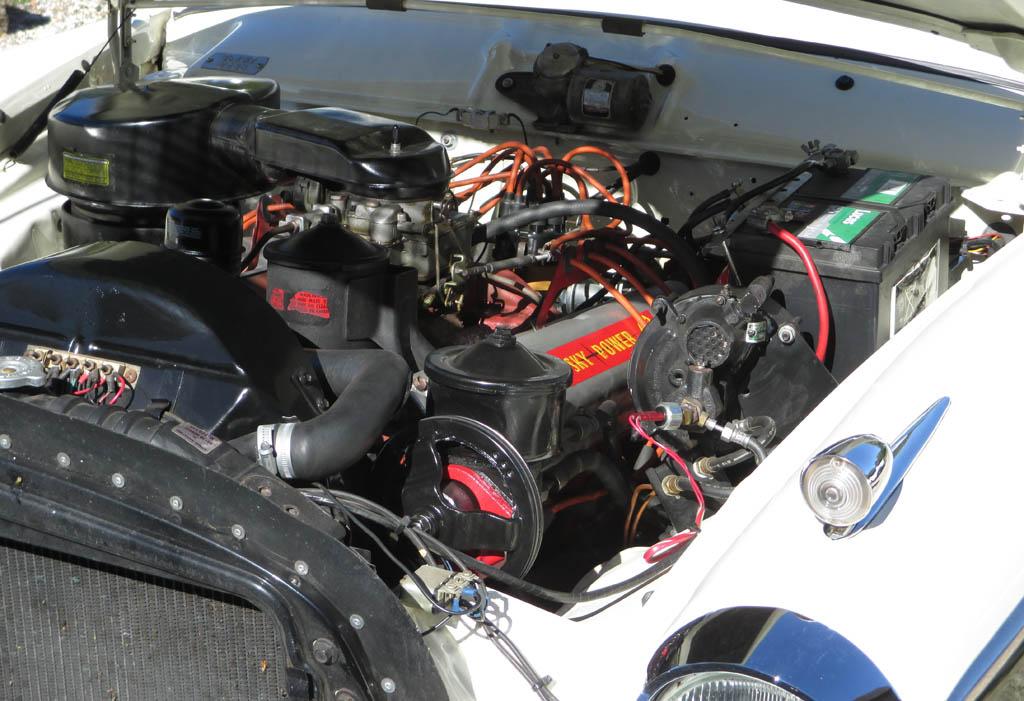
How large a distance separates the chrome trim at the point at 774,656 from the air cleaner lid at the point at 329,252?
897 millimetres

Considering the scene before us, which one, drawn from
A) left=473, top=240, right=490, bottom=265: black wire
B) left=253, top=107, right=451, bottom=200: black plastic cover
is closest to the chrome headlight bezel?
left=253, top=107, right=451, bottom=200: black plastic cover

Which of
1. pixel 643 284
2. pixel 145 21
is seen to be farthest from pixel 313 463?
pixel 145 21

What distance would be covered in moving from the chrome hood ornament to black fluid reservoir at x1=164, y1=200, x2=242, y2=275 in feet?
3.51

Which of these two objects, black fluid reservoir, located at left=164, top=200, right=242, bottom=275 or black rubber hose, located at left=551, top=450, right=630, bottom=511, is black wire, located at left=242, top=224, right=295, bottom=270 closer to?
black fluid reservoir, located at left=164, top=200, right=242, bottom=275

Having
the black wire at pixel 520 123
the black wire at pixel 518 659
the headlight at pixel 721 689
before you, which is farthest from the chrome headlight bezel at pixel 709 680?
the black wire at pixel 520 123

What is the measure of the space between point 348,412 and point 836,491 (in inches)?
24.7

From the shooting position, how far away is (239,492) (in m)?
1.25

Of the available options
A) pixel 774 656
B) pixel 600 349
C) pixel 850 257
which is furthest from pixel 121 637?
pixel 850 257

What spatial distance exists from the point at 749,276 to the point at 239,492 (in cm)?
96

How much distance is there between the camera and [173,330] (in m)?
1.50

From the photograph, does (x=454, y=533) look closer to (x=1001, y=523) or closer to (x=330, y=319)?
(x=330, y=319)

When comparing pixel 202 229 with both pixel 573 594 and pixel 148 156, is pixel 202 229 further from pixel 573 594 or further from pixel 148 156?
pixel 573 594

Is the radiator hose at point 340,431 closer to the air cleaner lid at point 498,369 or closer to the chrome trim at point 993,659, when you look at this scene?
the air cleaner lid at point 498,369

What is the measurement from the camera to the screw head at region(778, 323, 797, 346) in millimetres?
1762
